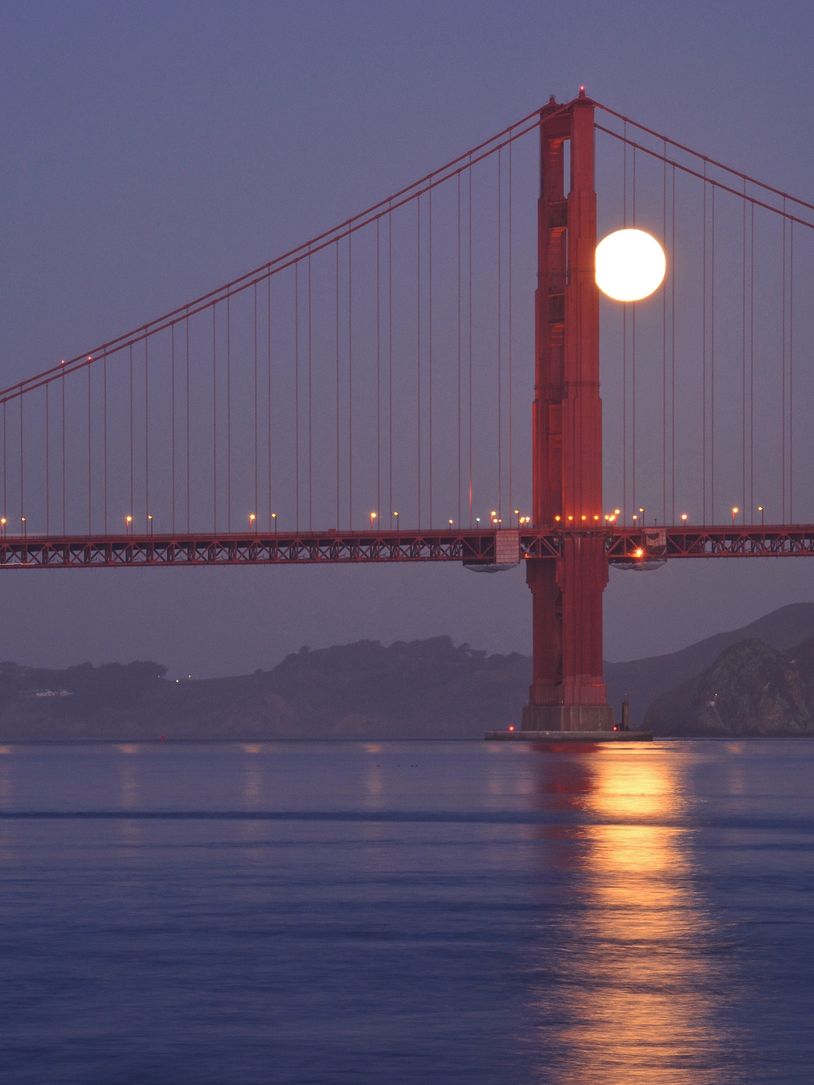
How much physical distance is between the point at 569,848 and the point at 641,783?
2006 centimetres

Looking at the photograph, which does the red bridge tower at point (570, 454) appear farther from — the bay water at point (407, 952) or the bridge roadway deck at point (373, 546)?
the bay water at point (407, 952)

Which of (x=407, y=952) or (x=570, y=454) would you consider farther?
(x=570, y=454)

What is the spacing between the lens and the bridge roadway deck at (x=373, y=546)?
284 ft

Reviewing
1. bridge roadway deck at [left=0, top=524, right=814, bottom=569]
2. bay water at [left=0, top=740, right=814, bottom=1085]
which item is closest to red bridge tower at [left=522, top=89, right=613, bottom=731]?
bridge roadway deck at [left=0, top=524, right=814, bottom=569]

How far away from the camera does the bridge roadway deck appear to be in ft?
284

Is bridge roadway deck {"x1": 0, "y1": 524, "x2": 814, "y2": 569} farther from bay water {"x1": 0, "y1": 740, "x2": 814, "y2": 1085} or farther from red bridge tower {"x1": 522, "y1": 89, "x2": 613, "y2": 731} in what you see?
bay water {"x1": 0, "y1": 740, "x2": 814, "y2": 1085}

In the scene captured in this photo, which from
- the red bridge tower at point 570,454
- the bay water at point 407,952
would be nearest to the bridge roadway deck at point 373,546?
the red bridge tower at point 570,454

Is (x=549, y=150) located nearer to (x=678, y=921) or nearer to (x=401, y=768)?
(x=401, y=768)

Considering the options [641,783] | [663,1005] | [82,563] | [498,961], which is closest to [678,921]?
[498,961]

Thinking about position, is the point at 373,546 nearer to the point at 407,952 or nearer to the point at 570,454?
the point at 570,454

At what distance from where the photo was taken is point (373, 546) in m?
88.1

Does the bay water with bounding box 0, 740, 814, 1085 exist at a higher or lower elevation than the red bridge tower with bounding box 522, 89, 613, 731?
lower

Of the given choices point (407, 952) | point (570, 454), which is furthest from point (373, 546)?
point (407, 952)

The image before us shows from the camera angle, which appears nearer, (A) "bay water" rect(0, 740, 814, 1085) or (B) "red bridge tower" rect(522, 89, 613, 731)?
(A) "bay water" rect(0, 740, 814, 1085)
